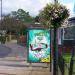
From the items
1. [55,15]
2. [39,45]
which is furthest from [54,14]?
[39,45]

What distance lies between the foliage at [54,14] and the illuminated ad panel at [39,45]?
797 cm

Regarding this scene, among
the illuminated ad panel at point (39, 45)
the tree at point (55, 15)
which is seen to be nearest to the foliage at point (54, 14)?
the tree at point (55, 15)

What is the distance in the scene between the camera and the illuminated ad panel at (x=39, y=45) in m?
18.8

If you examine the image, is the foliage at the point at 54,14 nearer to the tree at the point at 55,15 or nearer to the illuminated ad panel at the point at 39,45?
the tree at the point at 55,15

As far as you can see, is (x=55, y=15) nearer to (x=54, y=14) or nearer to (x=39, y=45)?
(x=54, y=14)

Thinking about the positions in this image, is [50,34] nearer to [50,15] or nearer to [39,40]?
[39,40]

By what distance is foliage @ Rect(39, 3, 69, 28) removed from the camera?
34.3 ft

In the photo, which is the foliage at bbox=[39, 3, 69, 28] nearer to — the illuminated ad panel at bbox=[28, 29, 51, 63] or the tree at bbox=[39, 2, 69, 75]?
the tree at bbox=[39, 2, 69, 75]

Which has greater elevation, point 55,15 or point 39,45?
point 55,15

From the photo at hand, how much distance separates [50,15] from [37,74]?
6096 millimetres

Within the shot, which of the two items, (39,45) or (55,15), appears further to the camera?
(39,45)

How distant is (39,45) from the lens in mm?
18953

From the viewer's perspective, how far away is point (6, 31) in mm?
90812

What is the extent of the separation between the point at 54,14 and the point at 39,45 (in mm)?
8592
